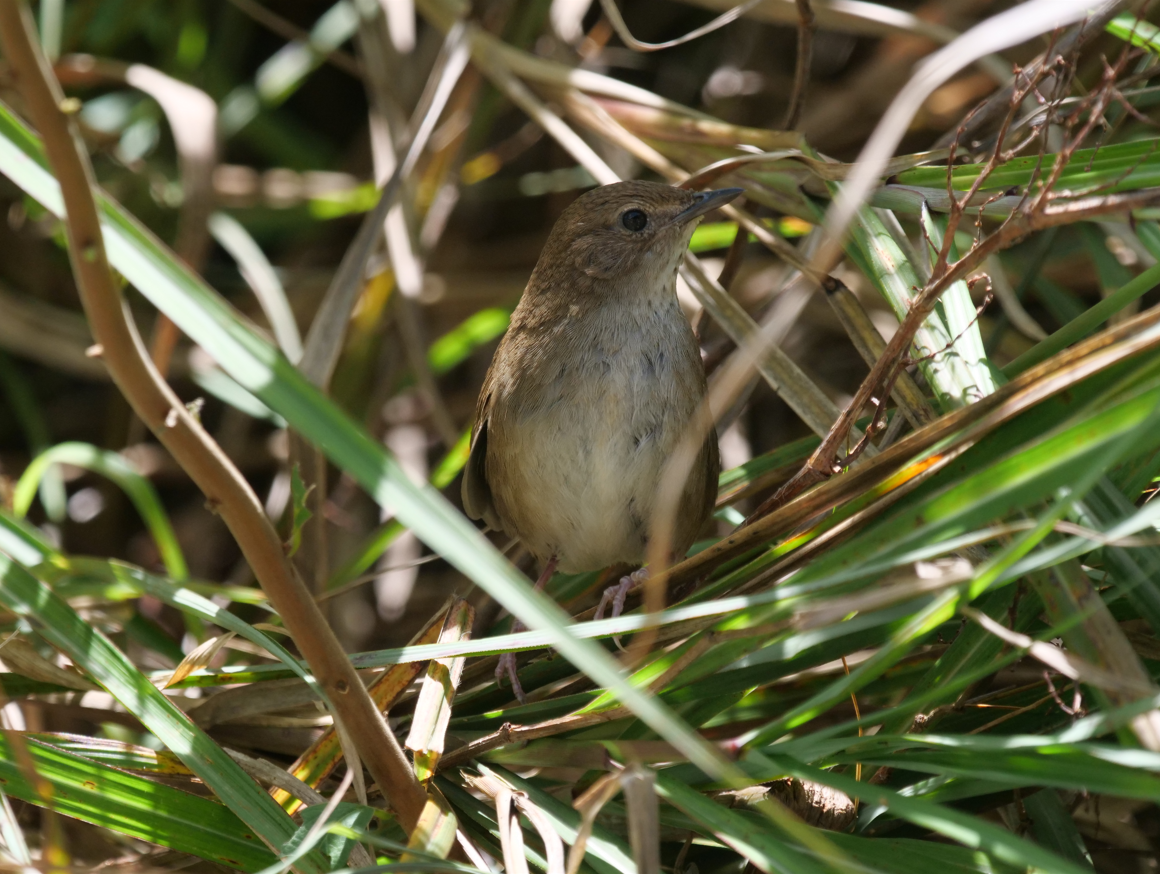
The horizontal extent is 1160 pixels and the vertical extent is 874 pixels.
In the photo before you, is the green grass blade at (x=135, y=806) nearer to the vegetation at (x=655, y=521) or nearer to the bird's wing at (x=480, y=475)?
the vegetation at (x=655, y=521)

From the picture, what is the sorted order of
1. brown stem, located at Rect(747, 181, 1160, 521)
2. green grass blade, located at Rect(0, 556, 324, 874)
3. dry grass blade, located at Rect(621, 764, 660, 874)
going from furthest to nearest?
green grass blade, located at Rect(0, 556, 324, 874)
brown stem, located at Rect(747, 181, 1160, 521)
dry grass blade, located at Rect(621, 764, 660, 874)

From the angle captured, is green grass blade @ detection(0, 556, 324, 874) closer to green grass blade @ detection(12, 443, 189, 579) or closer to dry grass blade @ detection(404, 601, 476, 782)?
dry grass blade @ detection(404, 601, 476, 782)

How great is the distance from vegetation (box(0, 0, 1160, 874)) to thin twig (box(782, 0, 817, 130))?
0.02m

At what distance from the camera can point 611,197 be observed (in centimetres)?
341

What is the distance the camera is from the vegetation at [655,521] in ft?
5.77

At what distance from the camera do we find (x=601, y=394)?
10.1 feet

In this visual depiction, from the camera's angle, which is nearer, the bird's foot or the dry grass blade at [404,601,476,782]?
the dry grass blade at [404,601,476,782]

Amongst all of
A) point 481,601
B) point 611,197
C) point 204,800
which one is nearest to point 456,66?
point 611,197

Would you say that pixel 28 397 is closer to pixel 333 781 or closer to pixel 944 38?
pixel 333 781

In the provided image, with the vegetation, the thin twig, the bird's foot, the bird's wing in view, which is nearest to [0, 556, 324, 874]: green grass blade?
the vegetation

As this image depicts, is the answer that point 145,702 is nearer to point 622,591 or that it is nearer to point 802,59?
point 622,591

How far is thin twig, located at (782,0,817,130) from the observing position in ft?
10.1

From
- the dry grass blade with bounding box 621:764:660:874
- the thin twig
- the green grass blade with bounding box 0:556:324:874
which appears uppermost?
the thin twig

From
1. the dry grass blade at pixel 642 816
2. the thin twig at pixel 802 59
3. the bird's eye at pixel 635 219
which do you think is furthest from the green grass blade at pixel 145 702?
the thin twig at pixel 802 59
